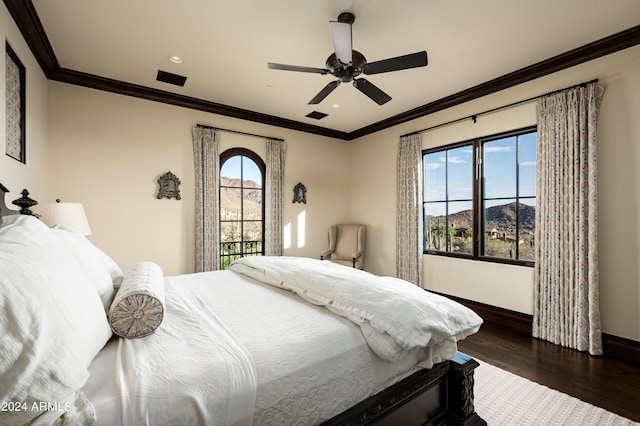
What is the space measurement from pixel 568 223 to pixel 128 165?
16.1 ft

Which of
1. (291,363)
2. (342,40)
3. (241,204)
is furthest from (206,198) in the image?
(291,363)

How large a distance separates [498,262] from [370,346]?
2.92 meters

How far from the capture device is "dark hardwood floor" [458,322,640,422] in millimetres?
2066

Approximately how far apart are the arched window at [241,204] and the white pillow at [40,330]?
341 cm

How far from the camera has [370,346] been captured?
1.34 m

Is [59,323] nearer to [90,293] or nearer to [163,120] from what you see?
[90,293]

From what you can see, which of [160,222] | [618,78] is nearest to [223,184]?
[160,222]

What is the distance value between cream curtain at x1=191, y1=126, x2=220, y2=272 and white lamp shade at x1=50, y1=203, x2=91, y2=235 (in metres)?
1.50

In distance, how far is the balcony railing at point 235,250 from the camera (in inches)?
172

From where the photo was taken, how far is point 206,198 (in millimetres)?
4070

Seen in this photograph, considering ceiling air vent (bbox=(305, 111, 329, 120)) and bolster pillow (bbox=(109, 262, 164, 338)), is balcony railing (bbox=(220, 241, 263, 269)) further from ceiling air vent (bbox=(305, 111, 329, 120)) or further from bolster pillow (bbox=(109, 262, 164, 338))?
bolster pillow (bbox=(109, 262, 164, 338))

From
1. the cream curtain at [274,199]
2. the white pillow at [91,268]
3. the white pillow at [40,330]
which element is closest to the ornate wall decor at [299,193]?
the cream curtain at [274,199]

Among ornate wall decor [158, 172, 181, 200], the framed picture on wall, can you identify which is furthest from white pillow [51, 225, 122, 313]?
ornate wall decor [158, 172, 181, 200]

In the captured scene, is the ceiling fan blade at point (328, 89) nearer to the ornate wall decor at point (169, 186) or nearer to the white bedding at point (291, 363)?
the white bedding at point (291, 363)
